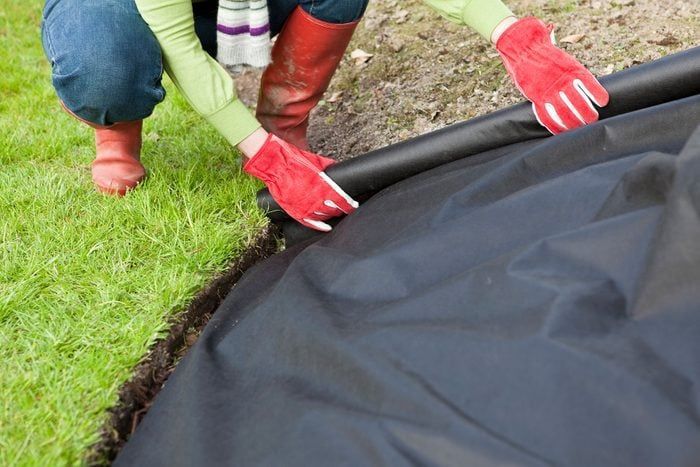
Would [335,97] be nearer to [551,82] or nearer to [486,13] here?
[486,13]

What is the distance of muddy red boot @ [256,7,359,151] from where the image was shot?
1.82 m

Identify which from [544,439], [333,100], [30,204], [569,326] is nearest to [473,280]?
[569,326]

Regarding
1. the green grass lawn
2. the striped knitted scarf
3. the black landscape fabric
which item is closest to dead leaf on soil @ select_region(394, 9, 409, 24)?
the green grass lawn

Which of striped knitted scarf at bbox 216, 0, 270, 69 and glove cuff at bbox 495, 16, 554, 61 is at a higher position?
glove cuff at bbox 495, 16, 554, 61

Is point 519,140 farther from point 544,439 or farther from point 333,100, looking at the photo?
point 333,100

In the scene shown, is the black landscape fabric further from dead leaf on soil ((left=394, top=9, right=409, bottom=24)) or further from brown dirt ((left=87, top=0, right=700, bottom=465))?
dead leaf on soil ((left=394, top=9, right=409, bottom=24))

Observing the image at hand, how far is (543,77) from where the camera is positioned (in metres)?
1.49

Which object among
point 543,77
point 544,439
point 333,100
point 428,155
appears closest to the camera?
point 544,439

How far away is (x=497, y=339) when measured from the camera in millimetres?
1038

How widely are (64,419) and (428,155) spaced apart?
0.87 m

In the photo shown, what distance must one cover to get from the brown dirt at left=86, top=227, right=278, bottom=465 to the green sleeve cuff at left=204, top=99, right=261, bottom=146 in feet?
0.89

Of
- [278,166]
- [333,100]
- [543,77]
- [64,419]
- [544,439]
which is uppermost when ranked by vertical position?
[543,77]

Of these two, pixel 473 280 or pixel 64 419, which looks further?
pixel 64 419

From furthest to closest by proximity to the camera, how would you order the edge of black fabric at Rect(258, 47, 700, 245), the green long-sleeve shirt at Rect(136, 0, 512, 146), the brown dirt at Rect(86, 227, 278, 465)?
the green long-sleeve shirt at Rect(136, 0, 512, 146) < the edge of black fabric at Rect(258, 47, 700, 245) < the brown dirt at Rect(86, 227, 278, 465)
